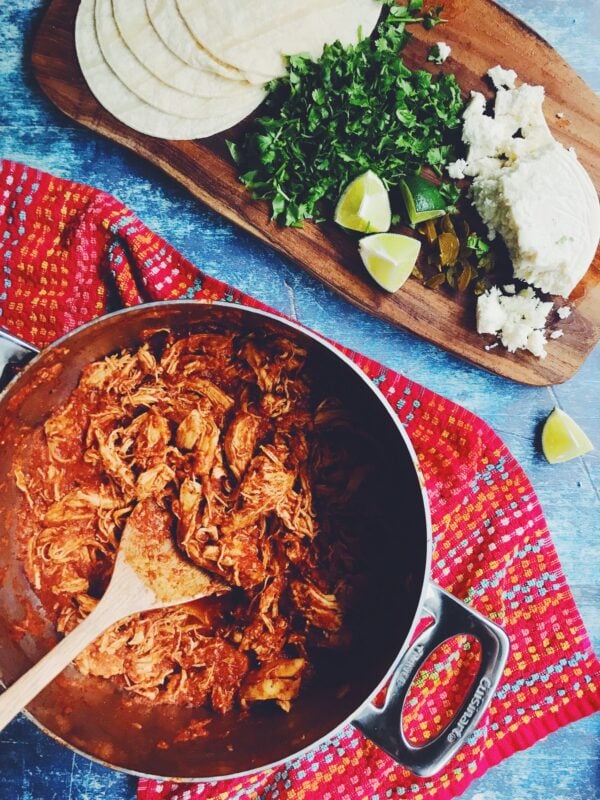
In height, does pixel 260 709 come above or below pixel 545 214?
below

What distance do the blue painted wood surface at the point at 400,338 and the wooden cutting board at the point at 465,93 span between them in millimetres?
85

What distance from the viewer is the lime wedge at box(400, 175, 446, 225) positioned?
8.26 ft

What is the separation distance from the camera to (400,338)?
2.71 metres

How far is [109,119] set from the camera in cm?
258

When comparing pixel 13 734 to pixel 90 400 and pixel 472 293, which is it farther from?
pixel 472 293

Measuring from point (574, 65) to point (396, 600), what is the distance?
215cm

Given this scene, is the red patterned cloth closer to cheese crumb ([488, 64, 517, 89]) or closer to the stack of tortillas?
the stack of tortillas

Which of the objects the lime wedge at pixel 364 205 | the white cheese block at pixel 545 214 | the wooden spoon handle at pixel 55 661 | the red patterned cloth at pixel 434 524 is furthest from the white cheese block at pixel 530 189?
the wooden spoon handle at pixel 55 661

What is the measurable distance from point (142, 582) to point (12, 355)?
2.75 feet

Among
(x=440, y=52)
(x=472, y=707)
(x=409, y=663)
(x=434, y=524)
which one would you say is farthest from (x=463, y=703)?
(x=440, y=52)

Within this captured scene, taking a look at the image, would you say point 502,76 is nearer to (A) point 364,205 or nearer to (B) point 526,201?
(B) point 526,201

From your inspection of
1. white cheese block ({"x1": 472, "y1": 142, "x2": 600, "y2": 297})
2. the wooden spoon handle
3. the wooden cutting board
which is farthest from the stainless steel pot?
white cheese block ({"x1": 472, "y1": 142, "x2": 600, "y2": 297})

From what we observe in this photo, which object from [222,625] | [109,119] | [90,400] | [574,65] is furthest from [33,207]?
[574,65]

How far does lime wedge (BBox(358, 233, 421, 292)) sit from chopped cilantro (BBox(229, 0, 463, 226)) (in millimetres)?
207
